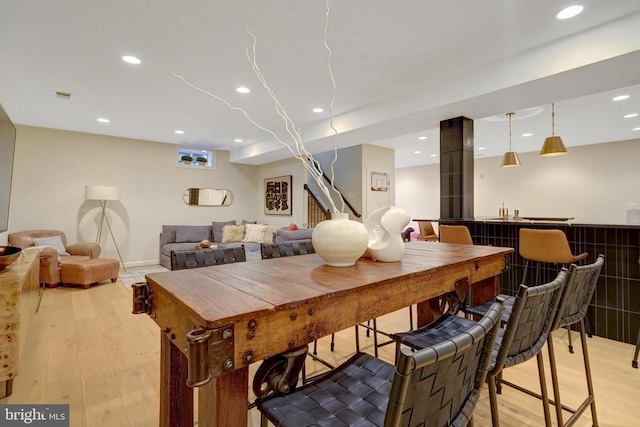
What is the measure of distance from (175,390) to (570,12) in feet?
10.8

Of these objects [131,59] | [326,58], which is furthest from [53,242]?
[326,58]

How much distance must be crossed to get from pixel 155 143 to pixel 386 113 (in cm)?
484

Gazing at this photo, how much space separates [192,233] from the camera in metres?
6.21

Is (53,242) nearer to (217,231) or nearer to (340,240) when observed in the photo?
(217,231)

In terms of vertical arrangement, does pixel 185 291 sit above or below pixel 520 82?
below

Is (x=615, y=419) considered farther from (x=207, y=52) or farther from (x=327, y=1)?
(x=207, y=52)

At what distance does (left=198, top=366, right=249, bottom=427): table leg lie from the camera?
0.80 meters

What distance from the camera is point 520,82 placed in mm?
2752

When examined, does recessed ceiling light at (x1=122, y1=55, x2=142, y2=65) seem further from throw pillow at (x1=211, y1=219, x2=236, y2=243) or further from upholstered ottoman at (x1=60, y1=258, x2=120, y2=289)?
throw pillow at (x1=211, y1=219, x2=236, y2=243)

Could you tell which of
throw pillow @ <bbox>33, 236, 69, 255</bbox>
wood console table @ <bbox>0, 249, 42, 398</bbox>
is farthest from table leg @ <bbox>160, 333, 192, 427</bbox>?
throw pillow @ <bbox>33, 236, 69, 255</bbox>

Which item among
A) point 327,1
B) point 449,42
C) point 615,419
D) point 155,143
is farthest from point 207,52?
point 155,143

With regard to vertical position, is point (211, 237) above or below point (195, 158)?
below

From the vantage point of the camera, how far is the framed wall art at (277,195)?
705 cm

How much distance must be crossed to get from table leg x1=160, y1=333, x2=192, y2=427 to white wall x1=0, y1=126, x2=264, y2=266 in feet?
18.6
